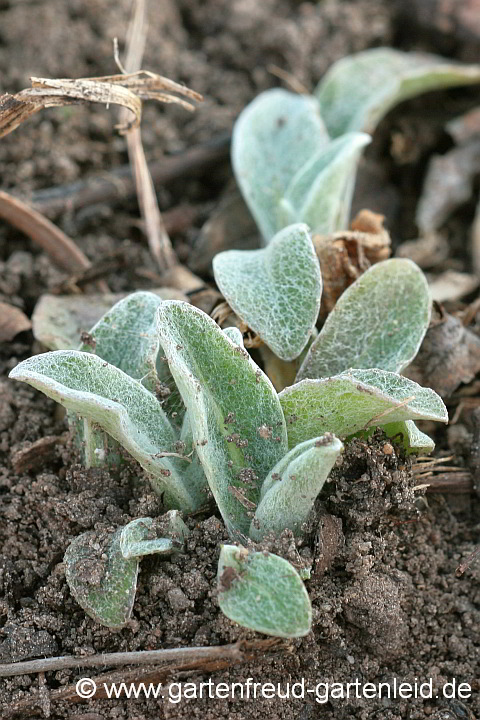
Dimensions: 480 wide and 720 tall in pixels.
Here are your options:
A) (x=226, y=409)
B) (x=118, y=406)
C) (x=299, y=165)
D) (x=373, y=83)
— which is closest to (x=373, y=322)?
(x=226, y=409)

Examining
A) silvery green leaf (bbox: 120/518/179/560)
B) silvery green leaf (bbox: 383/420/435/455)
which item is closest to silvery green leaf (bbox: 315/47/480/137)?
silvery green leaf (bbox: 383/420/435/455)

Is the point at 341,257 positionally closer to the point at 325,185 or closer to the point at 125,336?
the point at 325,185

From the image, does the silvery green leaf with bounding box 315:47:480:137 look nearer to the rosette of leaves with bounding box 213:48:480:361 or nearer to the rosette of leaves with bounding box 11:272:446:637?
the rosette of leaves with bounding box 213:48:480:361

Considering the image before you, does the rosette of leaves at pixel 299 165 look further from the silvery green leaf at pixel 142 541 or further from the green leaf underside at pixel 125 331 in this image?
the silvery green leaf at pixel 142 541

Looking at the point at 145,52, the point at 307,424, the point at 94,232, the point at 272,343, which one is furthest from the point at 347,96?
the point at 307,424

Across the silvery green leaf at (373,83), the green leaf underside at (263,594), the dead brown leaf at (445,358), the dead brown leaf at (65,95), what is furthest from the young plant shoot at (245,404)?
the silvery green leaf at (373,83)
